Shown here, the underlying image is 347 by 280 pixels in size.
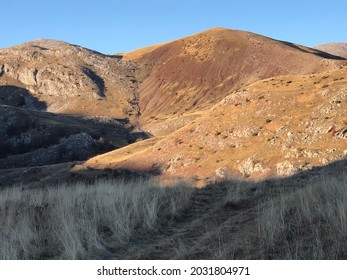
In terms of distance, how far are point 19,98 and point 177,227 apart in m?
125

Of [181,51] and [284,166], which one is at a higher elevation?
[181,51]

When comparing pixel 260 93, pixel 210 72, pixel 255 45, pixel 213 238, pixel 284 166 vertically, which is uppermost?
pixel 255 45

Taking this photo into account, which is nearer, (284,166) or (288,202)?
(288,202)

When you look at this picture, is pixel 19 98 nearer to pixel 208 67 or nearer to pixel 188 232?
pixel 208 67

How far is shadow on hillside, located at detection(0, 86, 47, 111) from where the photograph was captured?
122 metres

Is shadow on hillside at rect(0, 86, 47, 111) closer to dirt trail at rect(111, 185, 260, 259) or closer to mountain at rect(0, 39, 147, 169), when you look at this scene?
mountain at rect(0, 39, 147, 169)

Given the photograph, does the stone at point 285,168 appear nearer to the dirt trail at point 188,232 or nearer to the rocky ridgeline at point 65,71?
the dirt trail at point 188,232

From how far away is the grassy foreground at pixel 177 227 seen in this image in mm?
6727

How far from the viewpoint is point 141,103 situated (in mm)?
114188

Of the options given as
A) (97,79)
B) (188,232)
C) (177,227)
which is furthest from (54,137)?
(188,232)

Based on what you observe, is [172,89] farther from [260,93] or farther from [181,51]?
[260,93]

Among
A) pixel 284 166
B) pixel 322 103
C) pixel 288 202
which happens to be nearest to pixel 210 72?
pixel 322 103

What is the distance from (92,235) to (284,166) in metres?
22.3

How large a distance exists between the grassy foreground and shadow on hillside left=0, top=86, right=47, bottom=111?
117m
